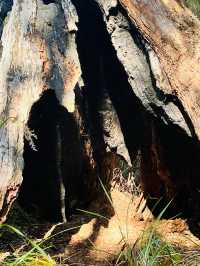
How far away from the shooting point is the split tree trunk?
2.76 metres

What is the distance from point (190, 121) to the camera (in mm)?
2830

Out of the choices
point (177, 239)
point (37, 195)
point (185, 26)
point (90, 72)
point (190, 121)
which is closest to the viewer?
point (190, 121)

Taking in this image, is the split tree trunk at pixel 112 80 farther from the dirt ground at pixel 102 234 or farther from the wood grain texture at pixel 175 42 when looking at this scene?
the dirt ground at pixel 102 234

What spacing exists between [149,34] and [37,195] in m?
1.73

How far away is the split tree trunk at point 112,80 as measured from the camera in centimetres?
276

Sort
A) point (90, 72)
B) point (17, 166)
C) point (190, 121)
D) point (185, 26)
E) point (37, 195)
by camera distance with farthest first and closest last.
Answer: point (37, 195) < point (90, 72) < point (185, 26) < point (190, 121) < point (17, 166)

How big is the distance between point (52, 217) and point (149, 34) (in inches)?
73.0

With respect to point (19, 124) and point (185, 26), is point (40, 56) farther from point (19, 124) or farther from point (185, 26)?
point (185, 26)

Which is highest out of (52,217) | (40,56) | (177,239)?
Answer: (40,56)

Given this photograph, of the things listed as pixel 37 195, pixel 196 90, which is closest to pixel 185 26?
pixel 196 90

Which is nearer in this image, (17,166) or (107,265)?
(17,166)

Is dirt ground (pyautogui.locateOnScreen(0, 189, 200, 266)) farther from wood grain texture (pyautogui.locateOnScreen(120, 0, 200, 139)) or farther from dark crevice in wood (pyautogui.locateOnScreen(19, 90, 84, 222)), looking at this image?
wood grain texture (pyautogui.locateOnScreen(120, 0, 200, 139))

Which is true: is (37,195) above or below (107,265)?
below

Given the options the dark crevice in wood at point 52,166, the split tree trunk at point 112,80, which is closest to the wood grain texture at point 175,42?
the split tree trunk at point 112,80
